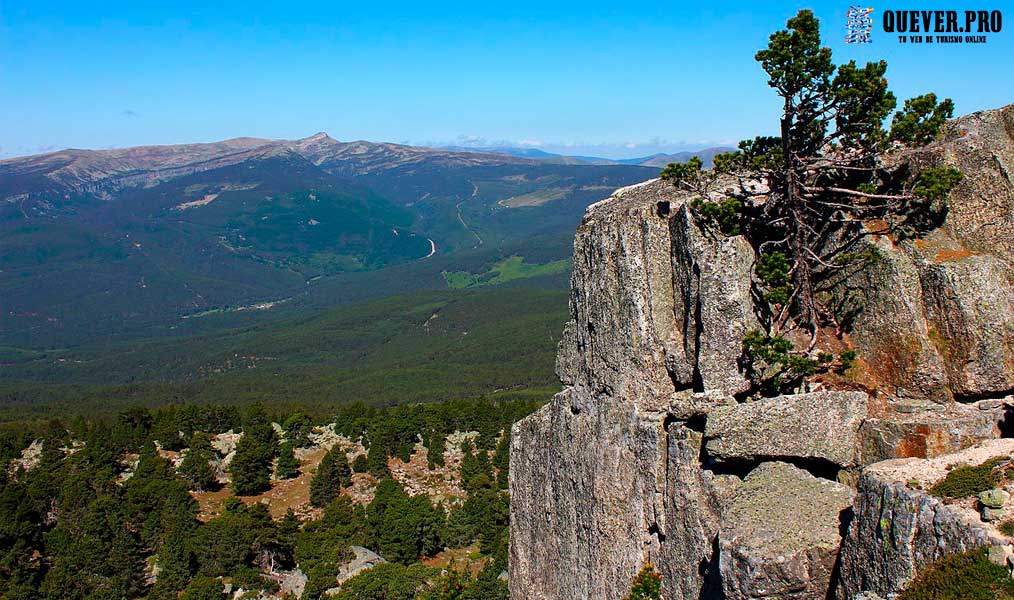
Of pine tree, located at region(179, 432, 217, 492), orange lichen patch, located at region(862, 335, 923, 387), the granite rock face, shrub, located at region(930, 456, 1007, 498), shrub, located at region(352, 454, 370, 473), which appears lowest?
shrub, located at region(352, 454, 370, 473)

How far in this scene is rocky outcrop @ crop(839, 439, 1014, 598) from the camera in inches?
560

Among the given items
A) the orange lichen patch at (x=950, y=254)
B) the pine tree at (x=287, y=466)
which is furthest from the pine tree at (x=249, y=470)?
the orange lichen patch at (x=950, y=254)

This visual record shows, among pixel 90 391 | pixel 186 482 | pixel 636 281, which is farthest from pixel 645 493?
pixel 90 391

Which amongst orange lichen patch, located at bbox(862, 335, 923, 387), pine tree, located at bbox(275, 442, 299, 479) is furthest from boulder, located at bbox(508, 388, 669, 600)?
pine tree, located at bbox(275, 442, 299, 479)

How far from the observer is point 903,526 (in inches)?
591

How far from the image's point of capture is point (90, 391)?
17988cm

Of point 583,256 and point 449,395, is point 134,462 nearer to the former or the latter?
point 583,256

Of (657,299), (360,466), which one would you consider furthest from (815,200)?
(360,466)

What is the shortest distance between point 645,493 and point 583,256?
947 centimetres

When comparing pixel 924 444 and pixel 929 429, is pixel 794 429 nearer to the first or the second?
pixel 924 444

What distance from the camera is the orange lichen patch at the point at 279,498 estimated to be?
59.7 metres

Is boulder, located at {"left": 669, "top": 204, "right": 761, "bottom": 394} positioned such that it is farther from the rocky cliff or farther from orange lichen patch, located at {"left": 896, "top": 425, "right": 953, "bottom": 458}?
orange lichen patch, located at {"left": 896, "top": 425, "right": 953, "bottom": 458}

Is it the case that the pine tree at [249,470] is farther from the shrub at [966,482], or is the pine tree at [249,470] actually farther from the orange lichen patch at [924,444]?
the shrub at [966,482]

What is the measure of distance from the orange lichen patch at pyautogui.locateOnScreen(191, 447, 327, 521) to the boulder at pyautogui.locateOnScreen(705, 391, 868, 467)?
4871 cm
